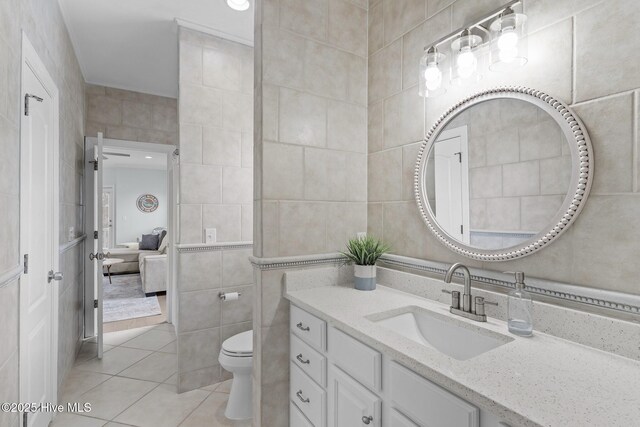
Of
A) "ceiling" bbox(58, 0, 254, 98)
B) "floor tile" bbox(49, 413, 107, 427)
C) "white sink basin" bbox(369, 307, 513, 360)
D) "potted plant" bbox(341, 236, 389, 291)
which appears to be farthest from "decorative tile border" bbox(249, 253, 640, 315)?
"ceiling" bbox(58, 0, 254, 98)

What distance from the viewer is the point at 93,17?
91.6 inches

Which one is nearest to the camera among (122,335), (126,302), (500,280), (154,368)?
(500,280)

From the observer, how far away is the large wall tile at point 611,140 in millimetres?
878

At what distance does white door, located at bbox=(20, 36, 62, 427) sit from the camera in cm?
151

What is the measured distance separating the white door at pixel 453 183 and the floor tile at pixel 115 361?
9.30 feet

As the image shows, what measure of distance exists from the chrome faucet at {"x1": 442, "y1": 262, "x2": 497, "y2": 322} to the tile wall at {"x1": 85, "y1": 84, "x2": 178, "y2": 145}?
3254 mm

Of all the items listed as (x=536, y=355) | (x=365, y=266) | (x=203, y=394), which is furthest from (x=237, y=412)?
(x=536, y=355)

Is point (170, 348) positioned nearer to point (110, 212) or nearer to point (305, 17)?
point (305, 17)

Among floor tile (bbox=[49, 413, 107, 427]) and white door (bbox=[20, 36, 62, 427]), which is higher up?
white door (bbox=[20, 36, 62, 427])

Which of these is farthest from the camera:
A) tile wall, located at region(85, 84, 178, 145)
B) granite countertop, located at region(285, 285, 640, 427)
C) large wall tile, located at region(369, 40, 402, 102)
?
tile wall, located at region(85, 84, 178, 145)

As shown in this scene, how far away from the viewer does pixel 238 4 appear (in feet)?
6.96

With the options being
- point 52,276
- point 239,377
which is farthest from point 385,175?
point 52,276

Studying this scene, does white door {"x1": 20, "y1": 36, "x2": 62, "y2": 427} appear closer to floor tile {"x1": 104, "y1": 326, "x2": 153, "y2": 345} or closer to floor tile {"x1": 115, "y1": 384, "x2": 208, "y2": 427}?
floor tile {"x1": 115, "y1": 384, "x2": 208, "y2": 427}

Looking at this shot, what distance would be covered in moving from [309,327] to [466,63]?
4.15 ft
